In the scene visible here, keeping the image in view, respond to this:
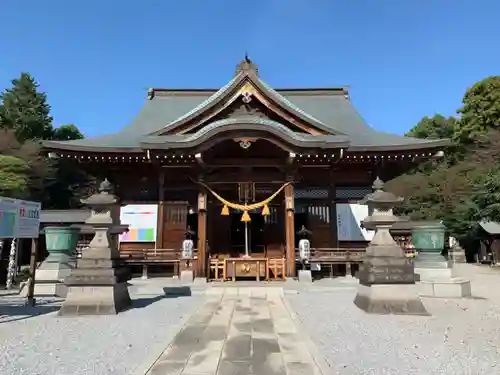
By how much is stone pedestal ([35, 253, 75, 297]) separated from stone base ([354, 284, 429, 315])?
819 centimetres

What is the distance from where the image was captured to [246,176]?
1284cm

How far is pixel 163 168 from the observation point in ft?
44.1

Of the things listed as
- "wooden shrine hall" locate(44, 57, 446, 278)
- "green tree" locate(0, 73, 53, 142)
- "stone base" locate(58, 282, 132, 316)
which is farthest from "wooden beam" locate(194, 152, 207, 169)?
"green tree" locate(0, 73, 53, 142)

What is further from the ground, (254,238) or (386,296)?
(254,238)

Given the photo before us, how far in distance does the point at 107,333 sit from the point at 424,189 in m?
35.0

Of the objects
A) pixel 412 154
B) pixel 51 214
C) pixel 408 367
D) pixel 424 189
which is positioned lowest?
pixel 408 367

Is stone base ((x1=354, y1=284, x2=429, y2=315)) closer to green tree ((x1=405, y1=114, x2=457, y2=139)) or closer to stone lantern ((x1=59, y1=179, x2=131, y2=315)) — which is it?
stone lantern ((x1=59, y1=179, x2=131, y2=315))

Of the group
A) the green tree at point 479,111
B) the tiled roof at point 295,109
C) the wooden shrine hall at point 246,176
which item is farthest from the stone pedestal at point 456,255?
the wooden shrine hall at point 246,176

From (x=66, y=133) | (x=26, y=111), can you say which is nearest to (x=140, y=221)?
(x=26, y=111)

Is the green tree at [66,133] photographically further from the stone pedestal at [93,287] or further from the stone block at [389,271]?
the stone block at [389,271]

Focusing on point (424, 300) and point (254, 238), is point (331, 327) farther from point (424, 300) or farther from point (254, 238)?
point (254, 238)

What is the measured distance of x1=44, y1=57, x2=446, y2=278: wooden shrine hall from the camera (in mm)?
11906

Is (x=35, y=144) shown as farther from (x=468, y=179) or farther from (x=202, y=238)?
(x=468, y=179)

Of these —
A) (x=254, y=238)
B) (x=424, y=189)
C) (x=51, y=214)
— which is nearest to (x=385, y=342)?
(x=254, y=238)
